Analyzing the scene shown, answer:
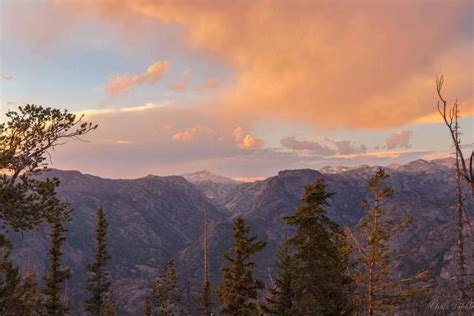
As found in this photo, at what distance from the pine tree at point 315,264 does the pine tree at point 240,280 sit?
520 cm

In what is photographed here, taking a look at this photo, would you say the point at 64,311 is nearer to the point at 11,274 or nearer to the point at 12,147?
the point at 11,274

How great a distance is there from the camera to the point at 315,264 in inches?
1076

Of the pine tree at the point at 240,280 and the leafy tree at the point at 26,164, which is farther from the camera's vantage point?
the pine tree at the point at 240,280

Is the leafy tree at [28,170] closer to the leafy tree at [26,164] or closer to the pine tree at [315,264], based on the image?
the leafy tree at [26,164]

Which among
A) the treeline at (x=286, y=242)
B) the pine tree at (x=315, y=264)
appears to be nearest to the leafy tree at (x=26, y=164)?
the treeline at (x=286, y=242)

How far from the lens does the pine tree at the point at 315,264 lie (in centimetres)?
2709

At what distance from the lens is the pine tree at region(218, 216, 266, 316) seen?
105ft

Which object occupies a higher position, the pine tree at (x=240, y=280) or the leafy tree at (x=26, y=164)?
the leafy tree at (x=26, y=164)

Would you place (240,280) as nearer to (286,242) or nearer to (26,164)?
(286,242)

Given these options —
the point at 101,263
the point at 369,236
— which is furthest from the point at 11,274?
the point at 369,236

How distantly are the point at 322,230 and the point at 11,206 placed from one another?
18392 millimetres

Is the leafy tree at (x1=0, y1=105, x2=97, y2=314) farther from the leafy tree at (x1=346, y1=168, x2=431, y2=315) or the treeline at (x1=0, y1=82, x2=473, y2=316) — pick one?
the leafy tree at (x1=346, y1=168, x2=431, y2=315)

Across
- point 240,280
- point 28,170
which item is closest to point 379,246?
point 240,280

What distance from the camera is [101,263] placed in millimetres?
52688
